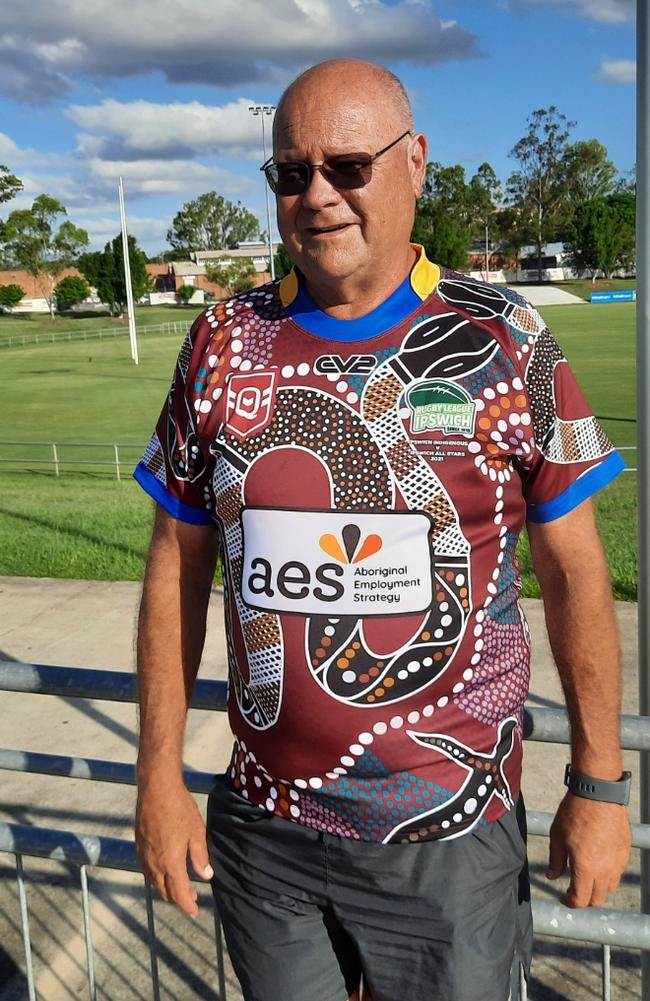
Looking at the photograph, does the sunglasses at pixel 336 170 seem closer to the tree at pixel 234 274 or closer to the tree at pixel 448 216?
the tree at pixel 448 216

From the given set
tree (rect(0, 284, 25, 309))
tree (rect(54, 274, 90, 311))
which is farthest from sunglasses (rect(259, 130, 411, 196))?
tree (rect(54, 274, 90, 311))

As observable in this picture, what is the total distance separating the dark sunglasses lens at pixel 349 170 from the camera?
70.1 inches

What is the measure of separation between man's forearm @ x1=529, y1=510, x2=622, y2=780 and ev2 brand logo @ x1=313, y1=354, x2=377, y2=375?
1.47ft

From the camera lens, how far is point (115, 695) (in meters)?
2.17

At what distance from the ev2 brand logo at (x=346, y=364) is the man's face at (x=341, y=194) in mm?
146

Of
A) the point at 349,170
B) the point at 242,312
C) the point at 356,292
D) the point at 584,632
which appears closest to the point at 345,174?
the point at 349,170

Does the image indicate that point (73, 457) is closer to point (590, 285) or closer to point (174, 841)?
point (174, 841)

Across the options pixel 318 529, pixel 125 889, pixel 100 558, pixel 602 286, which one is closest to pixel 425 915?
pixel 318 529

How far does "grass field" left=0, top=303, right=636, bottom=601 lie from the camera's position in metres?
9.75

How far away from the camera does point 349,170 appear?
1787 mm

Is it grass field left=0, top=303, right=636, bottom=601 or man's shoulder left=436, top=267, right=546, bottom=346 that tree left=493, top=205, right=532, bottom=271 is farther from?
man's shoulder left=436, top=267, right=546, bottom=346

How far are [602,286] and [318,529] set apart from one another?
8037 cm

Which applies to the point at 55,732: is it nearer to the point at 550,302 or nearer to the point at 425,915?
the point at 425,915

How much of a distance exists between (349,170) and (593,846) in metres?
1.38
